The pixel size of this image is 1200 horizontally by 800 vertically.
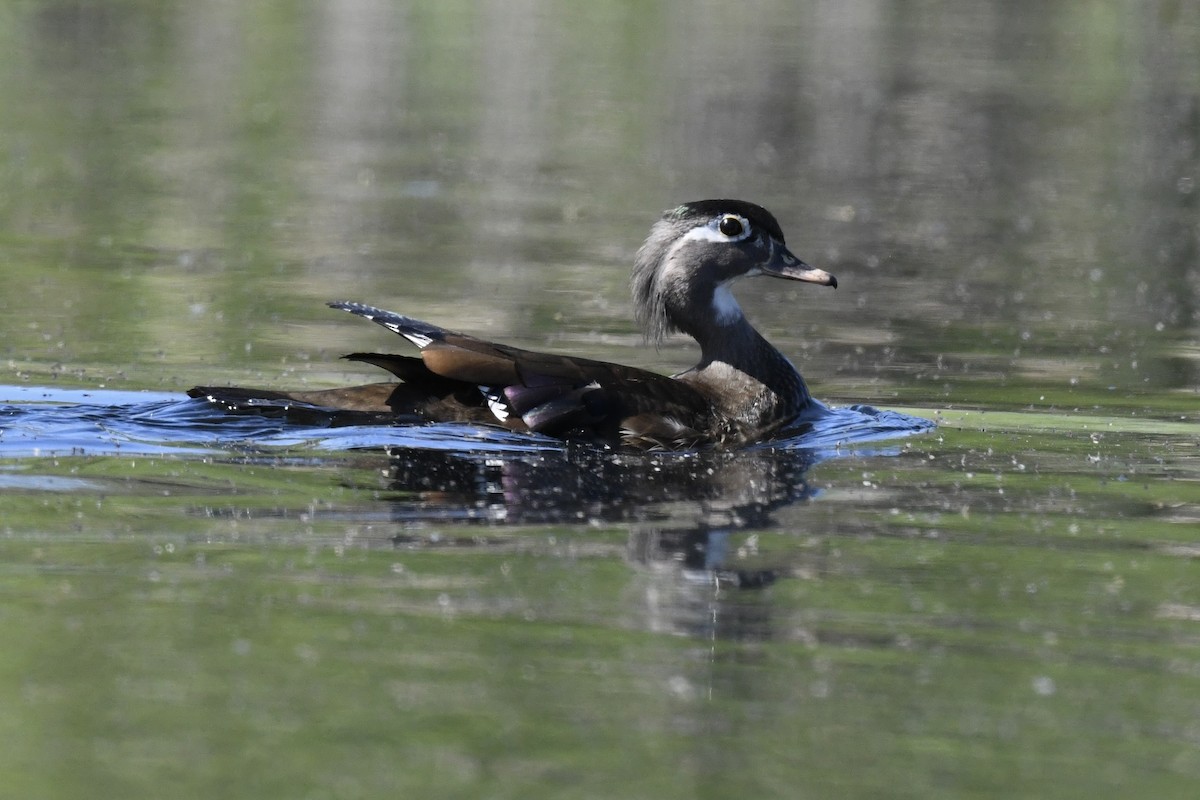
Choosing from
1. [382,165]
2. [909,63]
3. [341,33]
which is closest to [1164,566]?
[382,165]

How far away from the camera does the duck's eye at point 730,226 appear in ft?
33.4

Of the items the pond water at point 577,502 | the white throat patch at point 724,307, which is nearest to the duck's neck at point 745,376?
the white throat patch at point 724,307

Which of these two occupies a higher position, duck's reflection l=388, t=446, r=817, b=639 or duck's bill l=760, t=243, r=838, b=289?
duck's bill l=760, t=243, r=838, b=289

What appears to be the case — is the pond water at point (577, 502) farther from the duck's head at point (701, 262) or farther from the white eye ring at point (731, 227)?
the white eye ring at point (731, 227)

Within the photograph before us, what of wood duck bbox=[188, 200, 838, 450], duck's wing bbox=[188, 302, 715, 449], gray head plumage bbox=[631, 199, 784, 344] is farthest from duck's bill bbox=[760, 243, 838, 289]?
duck's wing bbox=[188, 302, 715, 449]

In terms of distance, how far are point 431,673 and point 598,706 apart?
0.54 m

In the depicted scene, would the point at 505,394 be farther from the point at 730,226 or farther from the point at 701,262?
the point at 730,226

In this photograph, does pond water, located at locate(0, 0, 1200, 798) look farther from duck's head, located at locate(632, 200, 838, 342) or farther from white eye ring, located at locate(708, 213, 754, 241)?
white eye ring, located at locate(708, 213, 754, 241)

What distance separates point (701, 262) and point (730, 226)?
25 centimetres

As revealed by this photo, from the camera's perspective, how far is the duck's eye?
1017cm

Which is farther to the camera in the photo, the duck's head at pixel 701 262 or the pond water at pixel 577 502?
the duck's head at pixel 701 262

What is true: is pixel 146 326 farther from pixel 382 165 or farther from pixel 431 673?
pixel 382 165

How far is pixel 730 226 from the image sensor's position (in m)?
10.2

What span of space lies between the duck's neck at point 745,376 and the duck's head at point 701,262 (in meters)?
0.04
